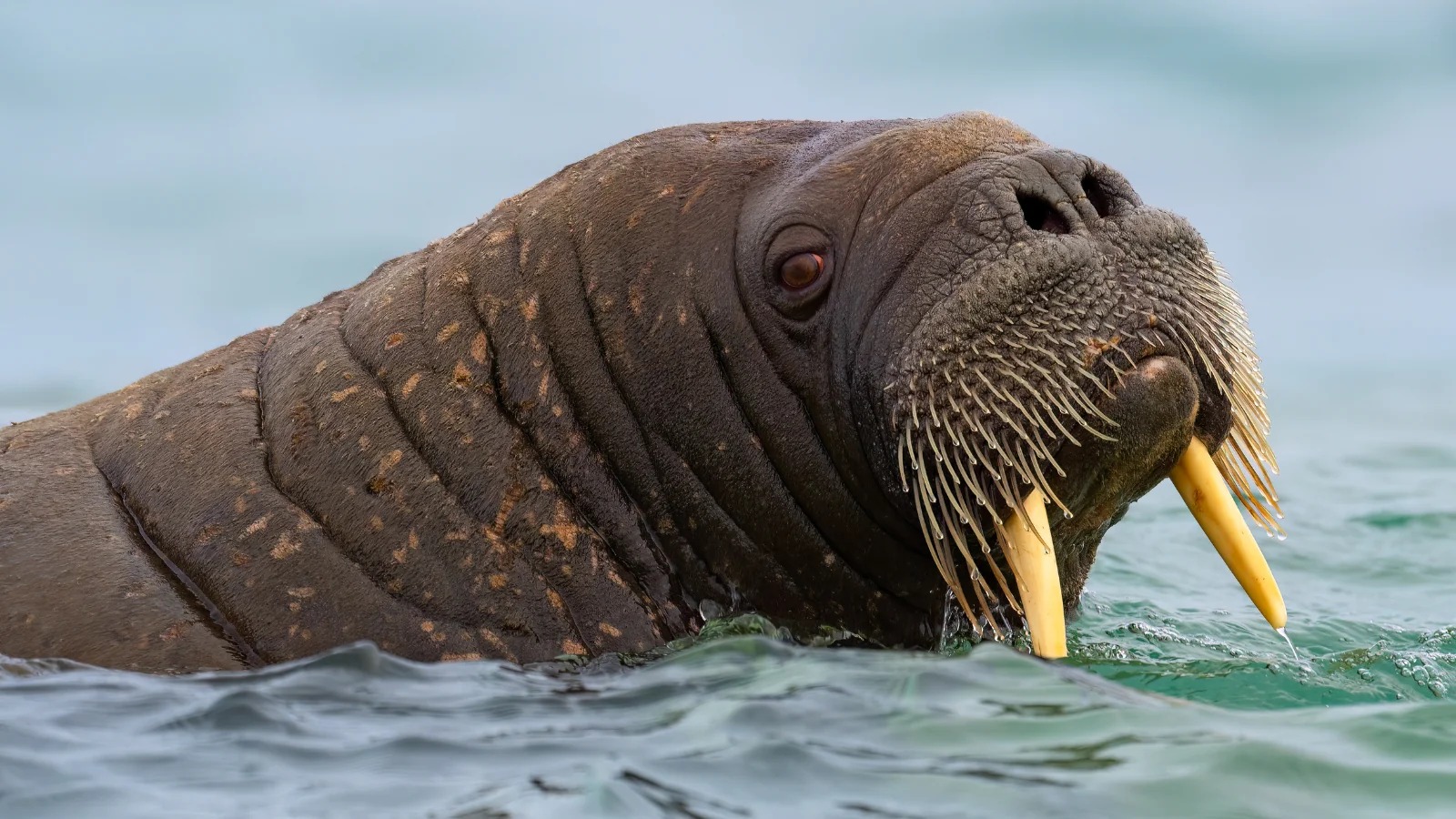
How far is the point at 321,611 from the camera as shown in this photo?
580cm

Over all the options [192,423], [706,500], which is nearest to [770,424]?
[706,500]

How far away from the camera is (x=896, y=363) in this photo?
5707mm

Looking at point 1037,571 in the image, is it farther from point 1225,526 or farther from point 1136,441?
point 1225,526

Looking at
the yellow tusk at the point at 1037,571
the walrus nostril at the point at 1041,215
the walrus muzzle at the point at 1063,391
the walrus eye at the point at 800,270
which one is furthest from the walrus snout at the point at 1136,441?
the walrus eye at the point at 800,270

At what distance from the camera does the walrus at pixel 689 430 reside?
5.63 m

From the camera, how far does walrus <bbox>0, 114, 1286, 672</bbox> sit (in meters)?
5.63

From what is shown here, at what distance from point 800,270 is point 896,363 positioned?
62cm

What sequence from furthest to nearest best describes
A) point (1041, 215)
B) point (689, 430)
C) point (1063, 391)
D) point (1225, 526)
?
point (689, 430)
point (1041, 215)
point (1225, 526)
point (1063, 391)

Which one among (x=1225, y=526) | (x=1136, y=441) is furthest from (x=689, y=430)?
(x=1225, y=526)

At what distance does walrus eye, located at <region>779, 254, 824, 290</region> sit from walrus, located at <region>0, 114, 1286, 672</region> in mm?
16

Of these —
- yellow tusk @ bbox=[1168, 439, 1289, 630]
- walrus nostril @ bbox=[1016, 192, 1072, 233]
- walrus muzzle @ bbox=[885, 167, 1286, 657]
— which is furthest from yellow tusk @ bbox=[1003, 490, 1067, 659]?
walrus nostril @ bbox=[1016, 192, 1072, 233]

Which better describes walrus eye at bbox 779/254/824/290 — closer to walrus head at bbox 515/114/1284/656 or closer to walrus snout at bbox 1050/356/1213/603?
walrus head at bbox 515/114/1284/656

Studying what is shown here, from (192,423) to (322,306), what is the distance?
33.7 inches

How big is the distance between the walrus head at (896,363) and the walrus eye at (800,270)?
0.01 meters
